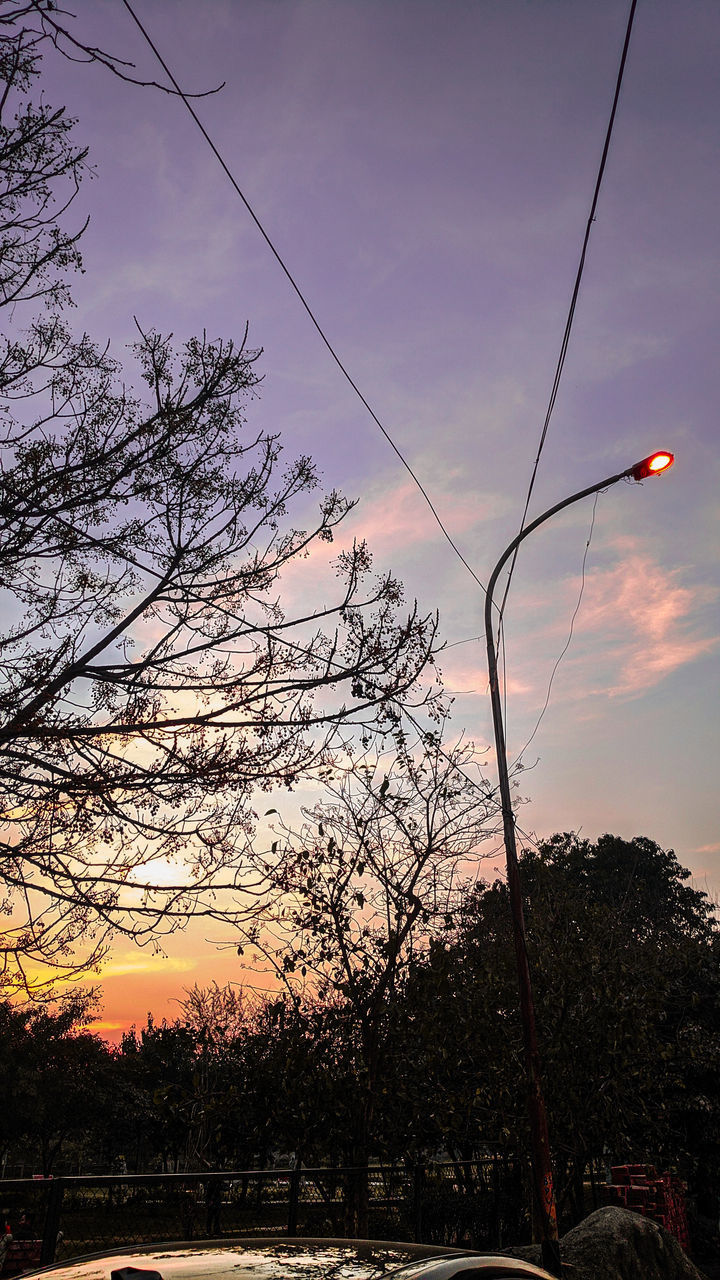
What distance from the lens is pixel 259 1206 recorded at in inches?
303

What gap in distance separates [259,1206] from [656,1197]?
12.9m

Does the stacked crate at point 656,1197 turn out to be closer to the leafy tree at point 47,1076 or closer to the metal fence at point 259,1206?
the metal fence at point 259,1206

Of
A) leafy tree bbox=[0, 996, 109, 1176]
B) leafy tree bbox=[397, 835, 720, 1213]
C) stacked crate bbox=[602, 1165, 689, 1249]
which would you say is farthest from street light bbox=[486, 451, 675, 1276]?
leafy tree bbox=[0, 996, 109, 1176]

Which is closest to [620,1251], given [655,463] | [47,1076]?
[655,463]

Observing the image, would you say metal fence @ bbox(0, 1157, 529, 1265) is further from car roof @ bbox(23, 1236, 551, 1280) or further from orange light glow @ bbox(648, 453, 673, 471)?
orange light glow @ bbox(648, 453, 673, 471)

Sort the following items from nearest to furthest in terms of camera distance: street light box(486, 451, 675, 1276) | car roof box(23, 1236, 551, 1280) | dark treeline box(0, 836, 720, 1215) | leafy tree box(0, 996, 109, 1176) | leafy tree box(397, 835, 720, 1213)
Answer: car roof box(23, 1236, 551, 1280), street light box(486, 451, 675, 1276), dark treeline box(0, 836, 720, 1215), leafy tree box(397, 835, 720, 1213), leafy tree box(0, 996, 109, 1176)

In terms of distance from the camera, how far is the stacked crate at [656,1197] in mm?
16578

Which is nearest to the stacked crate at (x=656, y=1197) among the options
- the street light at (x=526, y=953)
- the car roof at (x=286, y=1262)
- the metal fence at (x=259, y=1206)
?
the metal fence at (x=259, y=1206)

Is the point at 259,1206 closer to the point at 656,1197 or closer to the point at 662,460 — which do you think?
the point at 662,460

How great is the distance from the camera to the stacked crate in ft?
54.4

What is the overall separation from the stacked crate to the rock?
6.65 meters

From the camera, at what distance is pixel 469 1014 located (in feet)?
41.6

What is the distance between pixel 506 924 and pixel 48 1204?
15.5 m

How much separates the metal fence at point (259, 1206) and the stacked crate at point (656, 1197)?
16.1ft
